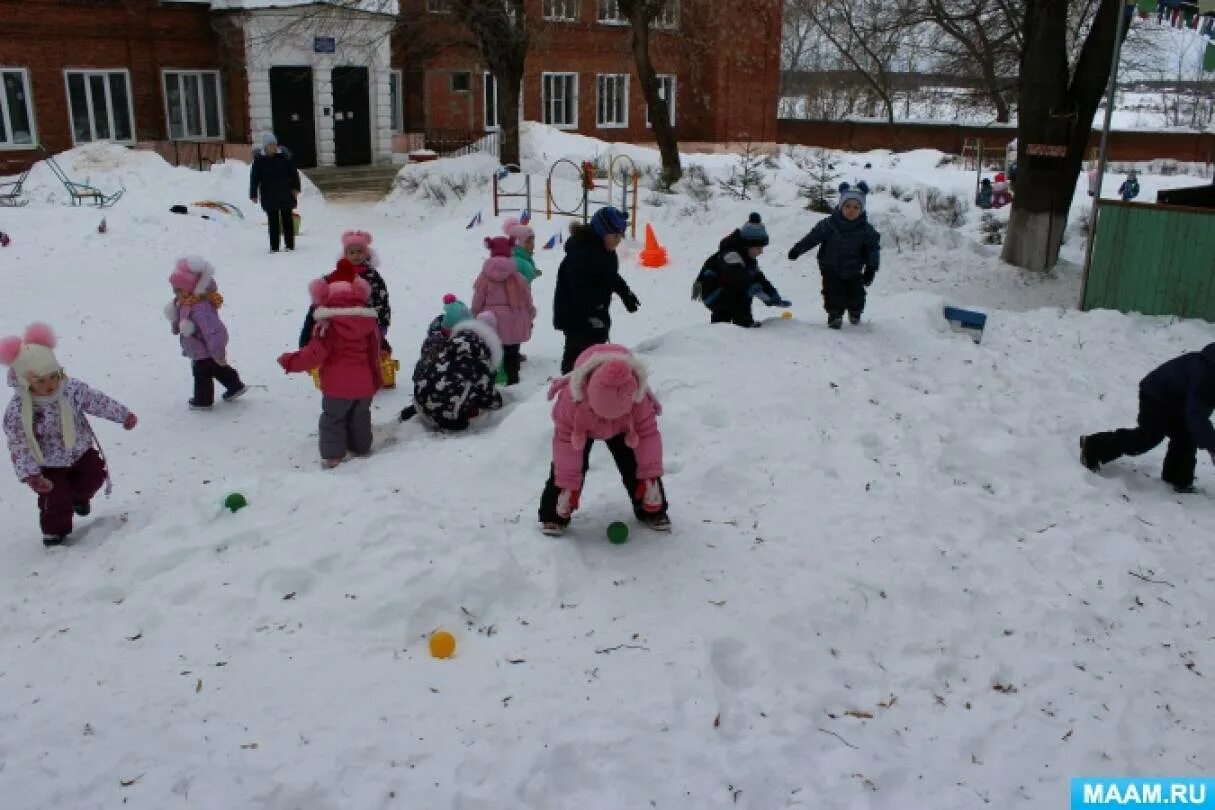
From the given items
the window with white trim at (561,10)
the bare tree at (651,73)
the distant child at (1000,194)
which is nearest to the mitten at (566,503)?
the bare tree at (651,73)

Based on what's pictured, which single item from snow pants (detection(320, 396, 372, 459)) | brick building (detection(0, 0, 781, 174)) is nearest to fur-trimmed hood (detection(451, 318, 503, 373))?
snow pants (detection(320, 396, 372, 459))

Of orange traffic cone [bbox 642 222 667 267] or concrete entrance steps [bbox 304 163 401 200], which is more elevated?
concrete entrance steps [bbox 304 163 401 200]

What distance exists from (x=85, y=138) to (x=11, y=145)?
Answer: 5.51 feet

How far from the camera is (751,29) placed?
33594 mm

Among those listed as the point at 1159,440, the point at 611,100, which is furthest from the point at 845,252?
the point at 611,100

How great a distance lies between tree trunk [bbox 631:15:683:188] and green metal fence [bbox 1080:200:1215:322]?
10.2 metres

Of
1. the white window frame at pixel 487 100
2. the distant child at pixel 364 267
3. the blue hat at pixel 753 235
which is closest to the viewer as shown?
the distant child at pixel 364 267

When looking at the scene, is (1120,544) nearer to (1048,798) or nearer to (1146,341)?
(1048,798)

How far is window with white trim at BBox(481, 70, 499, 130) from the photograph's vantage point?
102 feet

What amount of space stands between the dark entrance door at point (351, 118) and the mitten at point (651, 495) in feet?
82.4

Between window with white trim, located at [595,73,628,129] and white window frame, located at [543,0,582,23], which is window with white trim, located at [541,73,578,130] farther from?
white window frame, located at [543,0,582,23]

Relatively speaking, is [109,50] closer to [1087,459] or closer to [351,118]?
[351,118]

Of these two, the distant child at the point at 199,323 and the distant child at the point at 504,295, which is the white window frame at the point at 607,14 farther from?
the distant child at the point at 199,323

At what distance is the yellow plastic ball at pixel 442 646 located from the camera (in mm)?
4109
